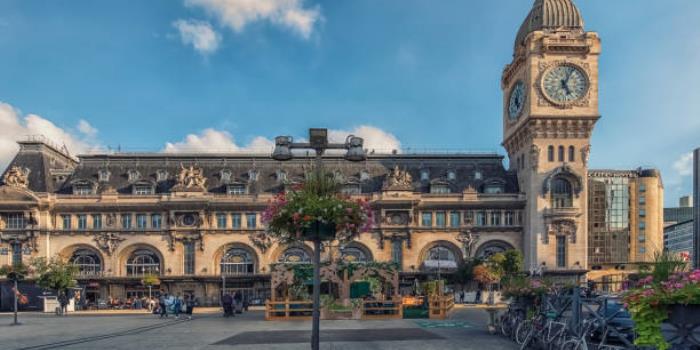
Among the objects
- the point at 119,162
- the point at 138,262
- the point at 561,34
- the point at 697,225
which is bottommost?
the point at 138,262

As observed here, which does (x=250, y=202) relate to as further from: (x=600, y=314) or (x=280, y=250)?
(x=600, y=314)

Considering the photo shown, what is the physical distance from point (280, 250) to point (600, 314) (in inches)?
1775

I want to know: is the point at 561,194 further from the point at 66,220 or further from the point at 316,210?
the point at 66,220

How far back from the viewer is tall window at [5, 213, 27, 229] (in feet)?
174

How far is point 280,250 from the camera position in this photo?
55594mm

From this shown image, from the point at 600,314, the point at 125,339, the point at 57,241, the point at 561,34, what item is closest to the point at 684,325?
the point at 600,314

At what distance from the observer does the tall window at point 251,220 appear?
182 ft

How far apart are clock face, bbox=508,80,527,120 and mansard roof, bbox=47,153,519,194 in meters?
6.34

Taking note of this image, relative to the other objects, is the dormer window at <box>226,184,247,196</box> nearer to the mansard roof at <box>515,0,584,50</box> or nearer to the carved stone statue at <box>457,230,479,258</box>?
the carved stone statue at <box>457,230,479,258</box>

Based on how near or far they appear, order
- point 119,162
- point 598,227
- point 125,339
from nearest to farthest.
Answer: point 125,339
point 119,162
point 598,227

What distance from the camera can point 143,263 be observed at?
2167 inches

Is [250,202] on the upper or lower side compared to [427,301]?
upper

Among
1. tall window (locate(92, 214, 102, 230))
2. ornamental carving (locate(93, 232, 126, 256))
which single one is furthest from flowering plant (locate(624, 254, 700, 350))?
tall window (locate(92, 214, 102, 230))

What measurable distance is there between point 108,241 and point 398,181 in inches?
1356
